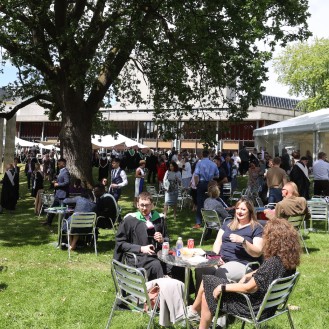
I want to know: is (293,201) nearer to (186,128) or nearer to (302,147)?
(186,128)

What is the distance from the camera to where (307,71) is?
151 ft

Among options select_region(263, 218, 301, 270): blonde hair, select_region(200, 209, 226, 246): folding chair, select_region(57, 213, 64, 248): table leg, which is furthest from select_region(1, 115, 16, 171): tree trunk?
select_region(263, 218, 301, 270): blonde hair

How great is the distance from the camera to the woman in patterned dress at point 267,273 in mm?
4320

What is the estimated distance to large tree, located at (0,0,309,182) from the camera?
13320mm

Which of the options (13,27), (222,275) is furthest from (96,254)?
(13,27)

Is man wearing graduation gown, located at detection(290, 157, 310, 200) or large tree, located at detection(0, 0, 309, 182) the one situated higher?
large tree, located at detection(0, 0, 309, 182)

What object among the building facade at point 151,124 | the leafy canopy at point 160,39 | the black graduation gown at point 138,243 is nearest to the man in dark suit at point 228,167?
the leafy canopy at point 160,39

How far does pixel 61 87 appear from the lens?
628 inches

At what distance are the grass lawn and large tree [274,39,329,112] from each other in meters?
36.4

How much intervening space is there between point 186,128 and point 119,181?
6538mm

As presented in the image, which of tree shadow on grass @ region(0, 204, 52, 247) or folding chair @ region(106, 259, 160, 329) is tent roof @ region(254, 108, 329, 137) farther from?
folding chair @ region(106, 259, 160, 329)

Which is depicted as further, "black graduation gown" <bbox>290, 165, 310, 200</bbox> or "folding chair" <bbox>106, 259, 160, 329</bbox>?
"black graduation gown" <bbox>290, 165, 310, 200</bbox>

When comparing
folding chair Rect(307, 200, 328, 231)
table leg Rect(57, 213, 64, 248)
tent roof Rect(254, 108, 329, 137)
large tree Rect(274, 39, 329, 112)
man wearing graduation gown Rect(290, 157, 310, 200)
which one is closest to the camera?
table leg Rect(57, 213, 64, 248)

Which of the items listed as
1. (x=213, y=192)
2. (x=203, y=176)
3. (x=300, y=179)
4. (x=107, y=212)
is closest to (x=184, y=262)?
(x=213, y=192)
